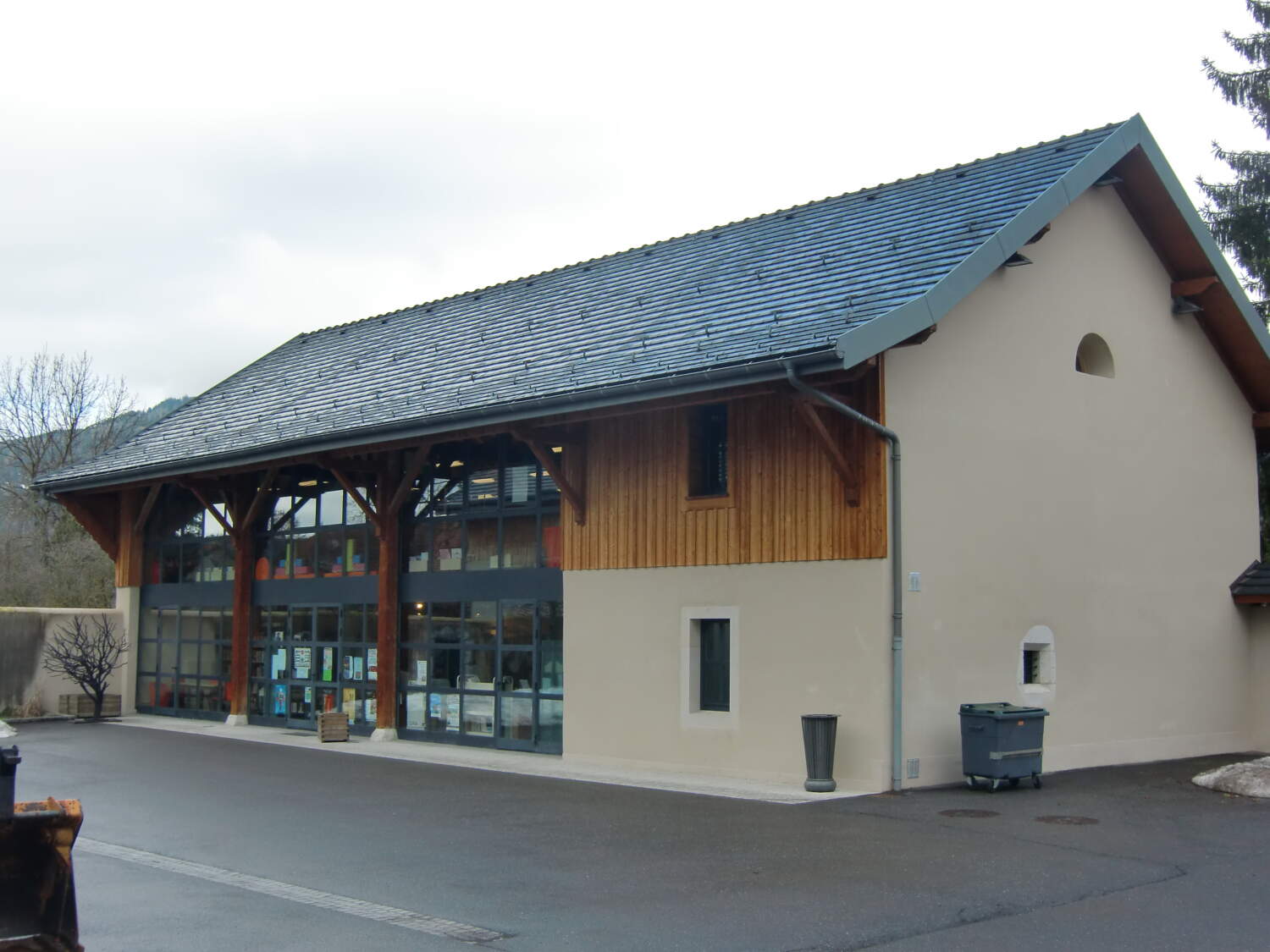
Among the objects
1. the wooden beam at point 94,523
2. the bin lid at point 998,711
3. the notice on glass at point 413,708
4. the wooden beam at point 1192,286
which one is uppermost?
the wooden beam at point 1192,286

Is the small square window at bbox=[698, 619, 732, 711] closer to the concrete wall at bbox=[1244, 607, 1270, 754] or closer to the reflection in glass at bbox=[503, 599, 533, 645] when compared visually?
the reflection in glass at bbox=[503, 599, 533, 645]

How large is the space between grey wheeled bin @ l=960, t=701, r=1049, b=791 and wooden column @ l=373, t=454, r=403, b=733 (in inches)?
366

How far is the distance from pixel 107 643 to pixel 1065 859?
67.8 feet

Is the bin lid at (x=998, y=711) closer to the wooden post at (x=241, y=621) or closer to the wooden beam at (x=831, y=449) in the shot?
the wooden beam at (x=831, y=449)

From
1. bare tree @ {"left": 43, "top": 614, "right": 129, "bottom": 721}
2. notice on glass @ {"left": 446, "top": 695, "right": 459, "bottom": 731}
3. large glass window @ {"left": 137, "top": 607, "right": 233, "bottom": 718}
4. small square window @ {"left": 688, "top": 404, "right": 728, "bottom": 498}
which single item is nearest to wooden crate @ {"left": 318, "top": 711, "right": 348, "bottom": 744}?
notice on glass @ {"left": 446, "top": 695, "right": 459, "bottom": 731}

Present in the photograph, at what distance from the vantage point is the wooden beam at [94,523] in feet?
88.0

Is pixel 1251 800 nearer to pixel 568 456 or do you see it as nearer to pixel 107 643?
pixel 568 456

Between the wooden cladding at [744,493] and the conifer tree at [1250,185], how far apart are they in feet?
54.9

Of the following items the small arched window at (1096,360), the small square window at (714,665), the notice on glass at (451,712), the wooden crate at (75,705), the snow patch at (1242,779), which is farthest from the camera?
the wooden crate at (75,705)

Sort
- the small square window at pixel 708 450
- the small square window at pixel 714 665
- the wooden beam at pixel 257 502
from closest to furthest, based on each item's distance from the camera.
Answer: the small square window at pixel 714 665, the small square window at pixel 708 450, the wooden beam at pixel 257 502

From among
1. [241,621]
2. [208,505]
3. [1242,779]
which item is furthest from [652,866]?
[208,505]

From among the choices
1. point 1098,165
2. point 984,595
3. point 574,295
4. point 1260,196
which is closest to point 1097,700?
point 984,595

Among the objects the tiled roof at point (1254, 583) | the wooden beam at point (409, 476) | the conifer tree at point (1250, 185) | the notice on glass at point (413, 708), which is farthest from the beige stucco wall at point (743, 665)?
the conifer tree at point (1250, 185)

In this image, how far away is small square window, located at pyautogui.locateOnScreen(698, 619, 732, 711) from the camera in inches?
619
